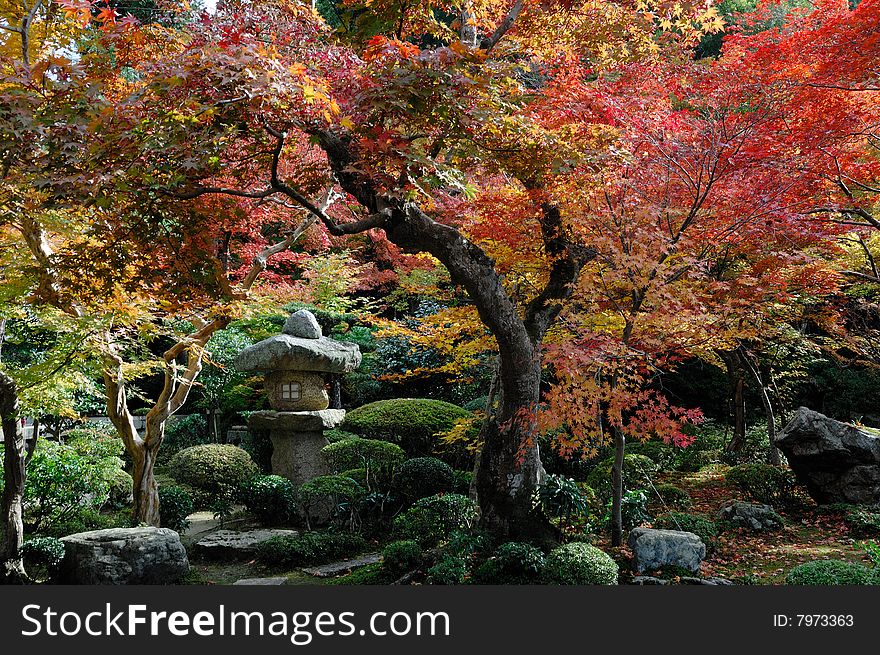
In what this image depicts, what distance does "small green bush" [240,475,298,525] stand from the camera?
29.0 ft

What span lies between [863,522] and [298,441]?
7539mm

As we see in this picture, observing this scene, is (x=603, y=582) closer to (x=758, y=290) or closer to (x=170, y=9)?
(x=758, y=290)

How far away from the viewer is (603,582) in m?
5.16

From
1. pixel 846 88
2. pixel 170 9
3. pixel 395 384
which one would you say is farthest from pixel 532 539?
pixel 395 384

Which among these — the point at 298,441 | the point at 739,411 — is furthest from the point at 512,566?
the point at 739,411

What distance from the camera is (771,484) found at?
26.6 feet

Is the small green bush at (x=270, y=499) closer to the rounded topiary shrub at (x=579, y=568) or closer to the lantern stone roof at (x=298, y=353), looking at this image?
the lantern stone roof at (x=298, y=353)

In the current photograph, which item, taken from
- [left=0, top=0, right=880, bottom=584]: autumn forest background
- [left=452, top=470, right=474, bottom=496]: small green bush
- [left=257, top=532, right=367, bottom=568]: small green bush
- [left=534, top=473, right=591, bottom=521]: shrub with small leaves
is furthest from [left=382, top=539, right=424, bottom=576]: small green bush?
[left=452, top=470, right=474, bottom=496]: small green bush

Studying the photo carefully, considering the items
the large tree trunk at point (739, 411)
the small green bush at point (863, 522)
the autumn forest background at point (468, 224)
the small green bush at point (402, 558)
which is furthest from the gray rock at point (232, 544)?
the large tree trunk at point (739, 411)

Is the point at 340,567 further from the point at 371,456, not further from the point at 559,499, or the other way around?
the point at 559,499

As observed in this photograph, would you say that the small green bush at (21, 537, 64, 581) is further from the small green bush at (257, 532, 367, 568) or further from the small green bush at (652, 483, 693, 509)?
the small green bush at (652, 483, 693, 509)

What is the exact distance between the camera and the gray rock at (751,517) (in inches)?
282

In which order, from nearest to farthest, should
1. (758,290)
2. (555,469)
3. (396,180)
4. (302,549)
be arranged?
(396,180), (758,290), (302,549), (555,469)

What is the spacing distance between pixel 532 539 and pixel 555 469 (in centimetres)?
400
